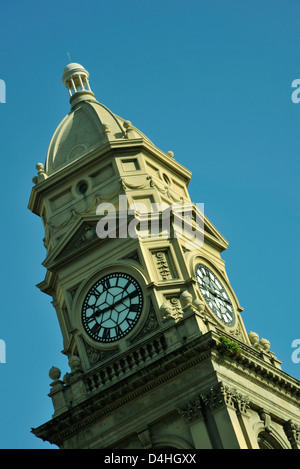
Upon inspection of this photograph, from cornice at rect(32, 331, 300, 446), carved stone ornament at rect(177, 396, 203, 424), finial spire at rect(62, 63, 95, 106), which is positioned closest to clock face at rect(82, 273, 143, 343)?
cornice at rect(32, 331, 300, 446)

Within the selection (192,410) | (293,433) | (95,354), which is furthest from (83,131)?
(293,433)

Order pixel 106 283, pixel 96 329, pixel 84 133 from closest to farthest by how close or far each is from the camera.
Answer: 1. pixel 96 329
2. pixel 106 283
3. pixel 84 133

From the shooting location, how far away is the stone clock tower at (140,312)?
222 ft

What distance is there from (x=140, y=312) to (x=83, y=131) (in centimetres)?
1469

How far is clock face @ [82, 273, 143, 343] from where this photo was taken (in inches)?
2852

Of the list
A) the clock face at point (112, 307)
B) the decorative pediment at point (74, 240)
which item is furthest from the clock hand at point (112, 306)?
the decorative pediment at point (74, 240)

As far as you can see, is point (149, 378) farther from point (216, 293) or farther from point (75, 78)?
point (75, 78)

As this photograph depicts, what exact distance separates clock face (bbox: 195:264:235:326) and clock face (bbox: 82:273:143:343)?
395 centimetres

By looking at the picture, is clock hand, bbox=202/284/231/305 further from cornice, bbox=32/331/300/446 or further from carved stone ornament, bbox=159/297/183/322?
cornice, bbox=32/331/300/446

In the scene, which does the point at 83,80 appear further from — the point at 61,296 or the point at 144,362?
the point at 144,362

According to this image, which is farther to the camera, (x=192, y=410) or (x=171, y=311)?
(x=171, y=311)

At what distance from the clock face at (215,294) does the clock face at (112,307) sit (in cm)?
395

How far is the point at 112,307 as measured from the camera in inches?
2881
